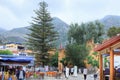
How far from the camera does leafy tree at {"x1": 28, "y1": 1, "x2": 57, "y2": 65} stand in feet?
185

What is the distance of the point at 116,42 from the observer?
1341 centimetres

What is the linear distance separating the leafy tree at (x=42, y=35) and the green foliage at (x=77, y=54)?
3.32 meters

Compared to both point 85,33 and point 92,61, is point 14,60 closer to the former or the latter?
point 92,61

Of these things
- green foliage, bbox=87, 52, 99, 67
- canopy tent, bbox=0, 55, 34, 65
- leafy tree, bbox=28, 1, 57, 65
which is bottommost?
canopy tent, bbox=0, 55, 34, 65

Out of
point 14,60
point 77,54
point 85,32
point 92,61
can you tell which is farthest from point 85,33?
point 14,60

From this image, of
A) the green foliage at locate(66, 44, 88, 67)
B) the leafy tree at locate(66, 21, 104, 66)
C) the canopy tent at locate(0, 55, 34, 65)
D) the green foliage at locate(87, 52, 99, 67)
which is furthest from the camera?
the leafy tree at locate(66, 21, 104, 66)

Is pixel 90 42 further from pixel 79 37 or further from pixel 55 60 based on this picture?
pixel 55 60

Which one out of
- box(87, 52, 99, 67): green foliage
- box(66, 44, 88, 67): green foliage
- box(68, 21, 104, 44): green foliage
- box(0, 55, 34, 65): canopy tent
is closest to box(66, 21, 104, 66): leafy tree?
box(68, 21, 104, 44): green foliage

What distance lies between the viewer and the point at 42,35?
186 ft

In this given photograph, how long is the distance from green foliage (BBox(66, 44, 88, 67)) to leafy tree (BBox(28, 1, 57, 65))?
131 inches

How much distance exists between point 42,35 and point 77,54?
6507 millimetres

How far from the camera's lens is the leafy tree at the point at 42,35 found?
5644 centimetres

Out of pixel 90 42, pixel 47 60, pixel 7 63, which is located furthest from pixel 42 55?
pixel 7 63

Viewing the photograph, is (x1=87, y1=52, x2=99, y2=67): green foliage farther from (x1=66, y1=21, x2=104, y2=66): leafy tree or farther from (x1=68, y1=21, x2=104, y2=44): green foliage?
(x1=68, y1=21, x2=104, y2=44): green foliage
